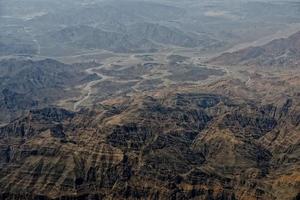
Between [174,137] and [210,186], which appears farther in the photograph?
[174,137]

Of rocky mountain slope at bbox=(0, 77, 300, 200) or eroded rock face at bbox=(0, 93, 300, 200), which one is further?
eroded rock face at bbox=(0, 93, 300, 200)

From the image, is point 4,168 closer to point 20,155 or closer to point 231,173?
point 20,155

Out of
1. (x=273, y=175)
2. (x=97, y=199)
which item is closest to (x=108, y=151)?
(x=97, y=199)

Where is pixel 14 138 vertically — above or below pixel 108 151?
below

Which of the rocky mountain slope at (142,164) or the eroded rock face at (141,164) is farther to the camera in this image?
the eroded rock face at (141,164)

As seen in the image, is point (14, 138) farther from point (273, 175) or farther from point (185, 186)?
point (273, 175)

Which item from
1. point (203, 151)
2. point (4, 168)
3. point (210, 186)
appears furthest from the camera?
point (203, 151)

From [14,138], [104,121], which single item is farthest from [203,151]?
[14,138]

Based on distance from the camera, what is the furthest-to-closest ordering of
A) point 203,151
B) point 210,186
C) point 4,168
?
point 203,151 < point 4,168 < point 210,186

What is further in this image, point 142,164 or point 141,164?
point 141,164
